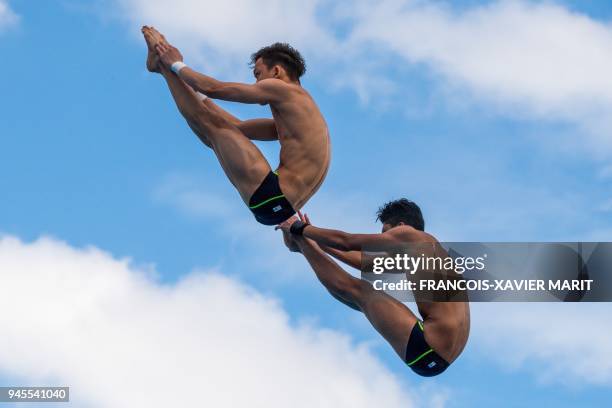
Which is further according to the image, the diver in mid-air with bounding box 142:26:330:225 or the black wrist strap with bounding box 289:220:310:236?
the black wrist strap with bounding box 289:220:310:236

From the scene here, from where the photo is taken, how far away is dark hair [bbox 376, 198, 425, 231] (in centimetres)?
1295

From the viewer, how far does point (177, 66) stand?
12.3m

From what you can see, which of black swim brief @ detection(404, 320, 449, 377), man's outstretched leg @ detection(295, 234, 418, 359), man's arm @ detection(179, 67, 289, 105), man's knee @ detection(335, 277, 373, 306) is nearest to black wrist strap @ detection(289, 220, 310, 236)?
man's outstretched leg @ detection(295, 234, 418, 359)

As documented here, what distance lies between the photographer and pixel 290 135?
40.3 ft

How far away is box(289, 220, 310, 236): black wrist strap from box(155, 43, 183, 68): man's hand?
238cm

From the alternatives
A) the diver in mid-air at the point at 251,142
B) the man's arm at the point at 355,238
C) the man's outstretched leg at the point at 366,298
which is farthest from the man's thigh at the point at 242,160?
the man's outstretched leg at the point at 366,298

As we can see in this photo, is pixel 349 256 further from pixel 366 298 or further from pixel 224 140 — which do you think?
pixel 224 140

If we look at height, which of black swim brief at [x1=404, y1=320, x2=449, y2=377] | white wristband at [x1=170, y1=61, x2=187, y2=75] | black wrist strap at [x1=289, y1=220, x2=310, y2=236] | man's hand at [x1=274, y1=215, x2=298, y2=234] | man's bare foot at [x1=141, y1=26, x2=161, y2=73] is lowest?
black swim brief at [x1=404, y1=320, x2=449, y2=377]

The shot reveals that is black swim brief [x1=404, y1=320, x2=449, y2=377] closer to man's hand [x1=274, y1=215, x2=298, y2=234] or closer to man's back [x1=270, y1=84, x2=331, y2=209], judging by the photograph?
man's hand [x1=274, y1=215, x2=298, y2=234]

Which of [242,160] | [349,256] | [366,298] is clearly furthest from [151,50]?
[366,298]

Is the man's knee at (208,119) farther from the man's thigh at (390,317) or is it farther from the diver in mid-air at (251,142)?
the man's thigh at (390,317)

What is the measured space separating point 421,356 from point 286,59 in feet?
12.9

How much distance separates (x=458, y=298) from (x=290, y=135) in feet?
9.08

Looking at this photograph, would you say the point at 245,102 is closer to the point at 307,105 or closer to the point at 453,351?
the point at 307,105
